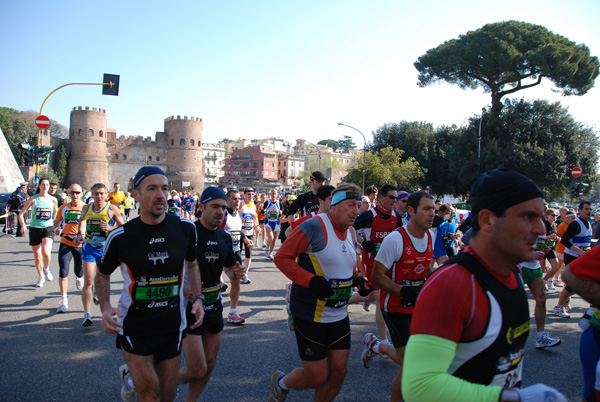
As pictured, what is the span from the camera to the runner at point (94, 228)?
20.4ft

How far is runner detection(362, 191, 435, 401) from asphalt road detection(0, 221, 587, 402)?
0.72 meters

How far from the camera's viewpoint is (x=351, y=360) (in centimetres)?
500

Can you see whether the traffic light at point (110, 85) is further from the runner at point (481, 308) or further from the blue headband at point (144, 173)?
the runner at point (481, 308)

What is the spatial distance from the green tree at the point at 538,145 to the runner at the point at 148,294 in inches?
1376

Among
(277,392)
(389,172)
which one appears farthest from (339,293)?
(389,172)

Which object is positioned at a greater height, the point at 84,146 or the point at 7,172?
the point at 84,146

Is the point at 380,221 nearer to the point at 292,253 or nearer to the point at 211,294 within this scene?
the point at 292,253

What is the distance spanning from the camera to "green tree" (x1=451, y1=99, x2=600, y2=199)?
33906 mm

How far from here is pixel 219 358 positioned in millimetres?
4969

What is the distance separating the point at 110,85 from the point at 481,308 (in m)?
19.0

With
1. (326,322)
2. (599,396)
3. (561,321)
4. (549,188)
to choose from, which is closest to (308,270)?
(326,322)

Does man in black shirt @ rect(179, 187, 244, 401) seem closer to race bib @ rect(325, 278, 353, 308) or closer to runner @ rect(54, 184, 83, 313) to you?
race bib @ rect(325, 278, 353, 308)

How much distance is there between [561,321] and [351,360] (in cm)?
403

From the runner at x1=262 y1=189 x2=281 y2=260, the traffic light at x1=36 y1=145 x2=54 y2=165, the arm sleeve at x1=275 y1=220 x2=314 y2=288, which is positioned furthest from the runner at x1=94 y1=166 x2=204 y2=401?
the traffic light at x1=36 y1=145 x2=54 y2=165
